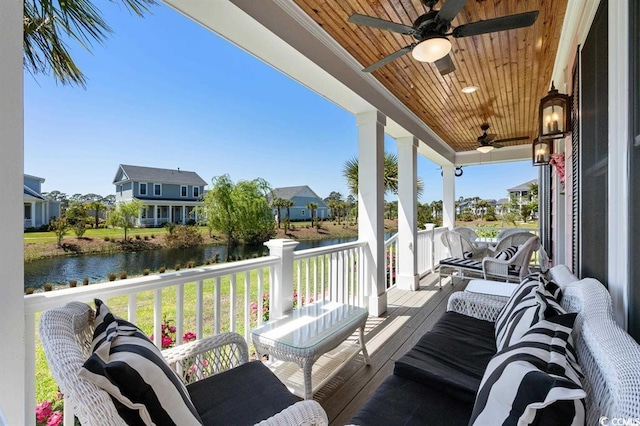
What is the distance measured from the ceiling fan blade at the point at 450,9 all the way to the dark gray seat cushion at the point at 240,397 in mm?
2498

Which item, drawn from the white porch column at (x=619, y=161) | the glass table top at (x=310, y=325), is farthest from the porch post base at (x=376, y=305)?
the white porch column at (x=619, y=161)

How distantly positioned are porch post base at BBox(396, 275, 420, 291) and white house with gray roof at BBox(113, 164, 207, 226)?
3754 mm

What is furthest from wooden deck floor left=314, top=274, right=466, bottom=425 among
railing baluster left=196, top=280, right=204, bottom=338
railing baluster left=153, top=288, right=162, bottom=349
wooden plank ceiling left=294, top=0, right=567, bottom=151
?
wooden plank ceiling left=294, top=0, right=567, bottom=151

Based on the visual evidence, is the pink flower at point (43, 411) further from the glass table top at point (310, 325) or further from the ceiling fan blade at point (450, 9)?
the ceiling fan blade at point (450, 9)

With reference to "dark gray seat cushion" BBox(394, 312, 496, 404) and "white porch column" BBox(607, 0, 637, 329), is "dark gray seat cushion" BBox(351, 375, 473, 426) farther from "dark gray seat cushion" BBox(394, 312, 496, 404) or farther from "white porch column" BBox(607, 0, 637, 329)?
"white porch column" BBox(607, 0, 637, 329)

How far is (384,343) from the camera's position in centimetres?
294

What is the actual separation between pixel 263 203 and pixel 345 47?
184cm

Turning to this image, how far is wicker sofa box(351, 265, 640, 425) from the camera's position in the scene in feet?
2.34

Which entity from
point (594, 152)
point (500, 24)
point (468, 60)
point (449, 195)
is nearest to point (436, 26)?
point (500, 24)

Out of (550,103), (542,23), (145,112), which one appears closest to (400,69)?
(542,23)

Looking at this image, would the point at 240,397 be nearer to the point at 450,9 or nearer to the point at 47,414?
the point at 47,414

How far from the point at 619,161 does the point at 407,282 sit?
3.96m

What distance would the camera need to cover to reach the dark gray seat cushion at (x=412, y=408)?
1157 mm

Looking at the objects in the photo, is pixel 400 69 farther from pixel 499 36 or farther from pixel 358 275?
pixel 358 275
